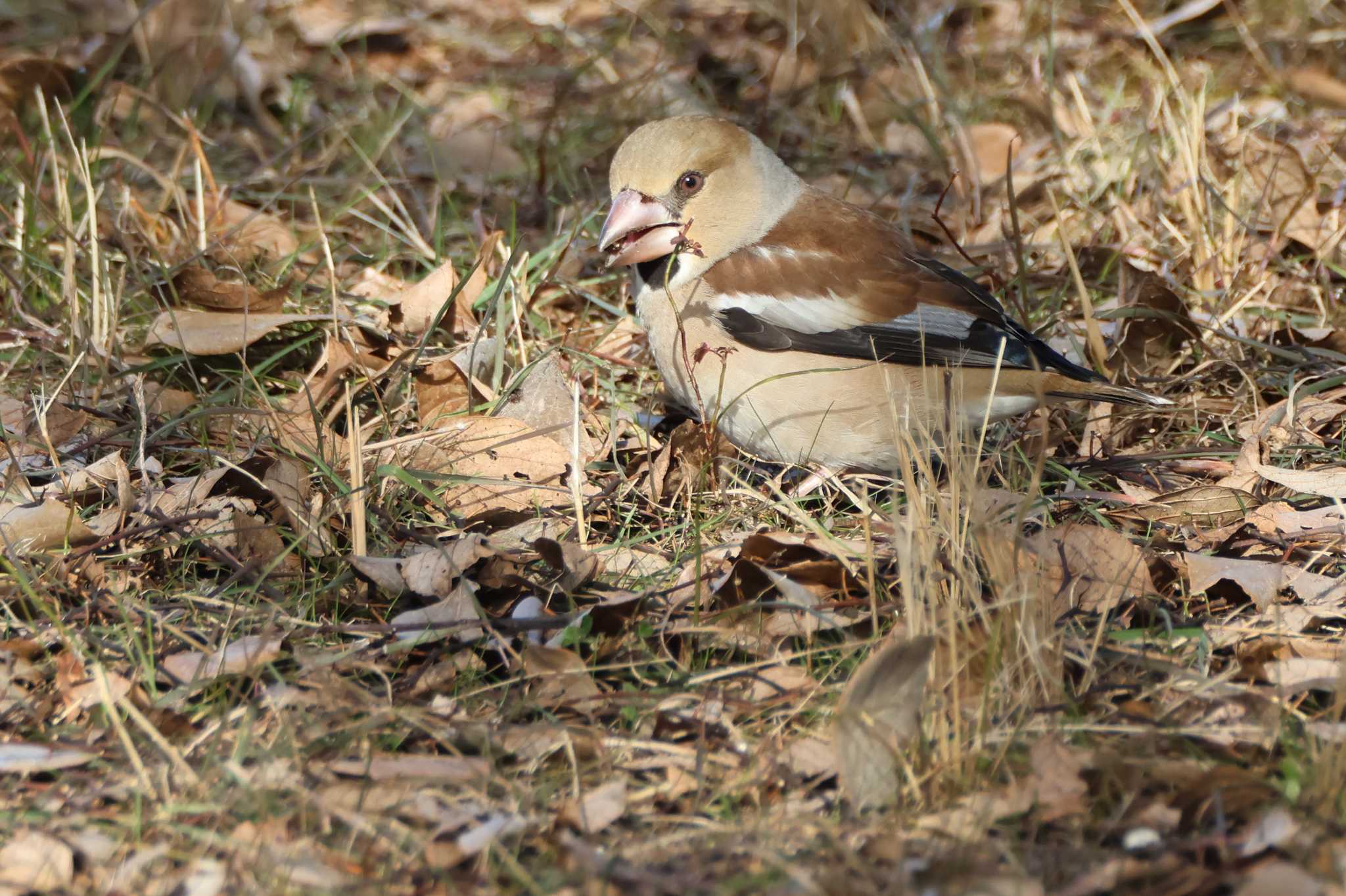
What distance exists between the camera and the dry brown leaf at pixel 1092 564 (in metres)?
2.83

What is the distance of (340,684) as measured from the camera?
2564 mm

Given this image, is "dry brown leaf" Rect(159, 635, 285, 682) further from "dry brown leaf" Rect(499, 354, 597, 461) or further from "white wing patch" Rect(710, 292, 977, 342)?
"white wing patch" Rect(710, 292, 977, 342)

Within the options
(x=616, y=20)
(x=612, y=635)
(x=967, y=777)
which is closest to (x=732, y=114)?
(x=616, y=20)

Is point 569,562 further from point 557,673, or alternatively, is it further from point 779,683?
point 779,683

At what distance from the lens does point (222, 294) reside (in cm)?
419

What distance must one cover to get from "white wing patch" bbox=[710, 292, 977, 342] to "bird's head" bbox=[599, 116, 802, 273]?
0.23 metres

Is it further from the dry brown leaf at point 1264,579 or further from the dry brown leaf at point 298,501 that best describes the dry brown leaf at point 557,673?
the dry brown leaf at point 1264,579

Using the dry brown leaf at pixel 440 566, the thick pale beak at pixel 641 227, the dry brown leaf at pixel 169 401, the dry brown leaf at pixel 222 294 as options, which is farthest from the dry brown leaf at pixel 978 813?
the dry brown leaf at pixel 222 294

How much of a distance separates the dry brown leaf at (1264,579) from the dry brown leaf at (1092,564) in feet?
0.42

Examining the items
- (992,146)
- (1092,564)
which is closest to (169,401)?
(1092,564)

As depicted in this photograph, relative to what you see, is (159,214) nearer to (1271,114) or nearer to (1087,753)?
(1087,753)

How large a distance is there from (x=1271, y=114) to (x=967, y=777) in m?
4.28

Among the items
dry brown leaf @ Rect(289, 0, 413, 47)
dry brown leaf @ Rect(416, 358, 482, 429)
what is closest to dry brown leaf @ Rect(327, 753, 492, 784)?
dry brown leaf @ Rect(416, 358, 482, 429)

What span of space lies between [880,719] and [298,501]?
64.6 inches
